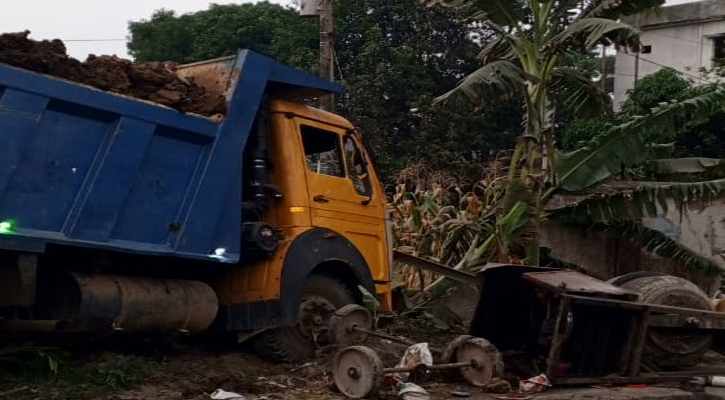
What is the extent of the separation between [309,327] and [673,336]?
11.0ft

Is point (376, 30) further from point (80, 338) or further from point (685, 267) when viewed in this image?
point (80, 338)

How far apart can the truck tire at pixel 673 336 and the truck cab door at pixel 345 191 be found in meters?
2.52

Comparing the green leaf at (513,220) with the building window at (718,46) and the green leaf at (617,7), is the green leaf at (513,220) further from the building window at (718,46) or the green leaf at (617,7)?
the building window at (718,46)

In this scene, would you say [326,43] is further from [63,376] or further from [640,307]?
[63,376]

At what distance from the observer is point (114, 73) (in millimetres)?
6758

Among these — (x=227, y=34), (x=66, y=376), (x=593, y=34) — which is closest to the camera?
(x=66, y=376)

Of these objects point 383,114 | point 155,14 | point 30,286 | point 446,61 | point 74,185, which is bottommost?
point 30,286

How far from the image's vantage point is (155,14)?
31.0 meters

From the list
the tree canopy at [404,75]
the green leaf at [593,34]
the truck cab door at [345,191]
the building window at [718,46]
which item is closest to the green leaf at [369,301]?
the truck cab door at [345,191]

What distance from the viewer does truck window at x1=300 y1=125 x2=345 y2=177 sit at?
8.38 m

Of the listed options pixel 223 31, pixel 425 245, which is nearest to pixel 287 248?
pixel 425 245

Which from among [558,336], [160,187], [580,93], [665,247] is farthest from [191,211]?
[665,247]

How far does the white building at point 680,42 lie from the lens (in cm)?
2358

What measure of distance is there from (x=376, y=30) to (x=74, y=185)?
668 inches
